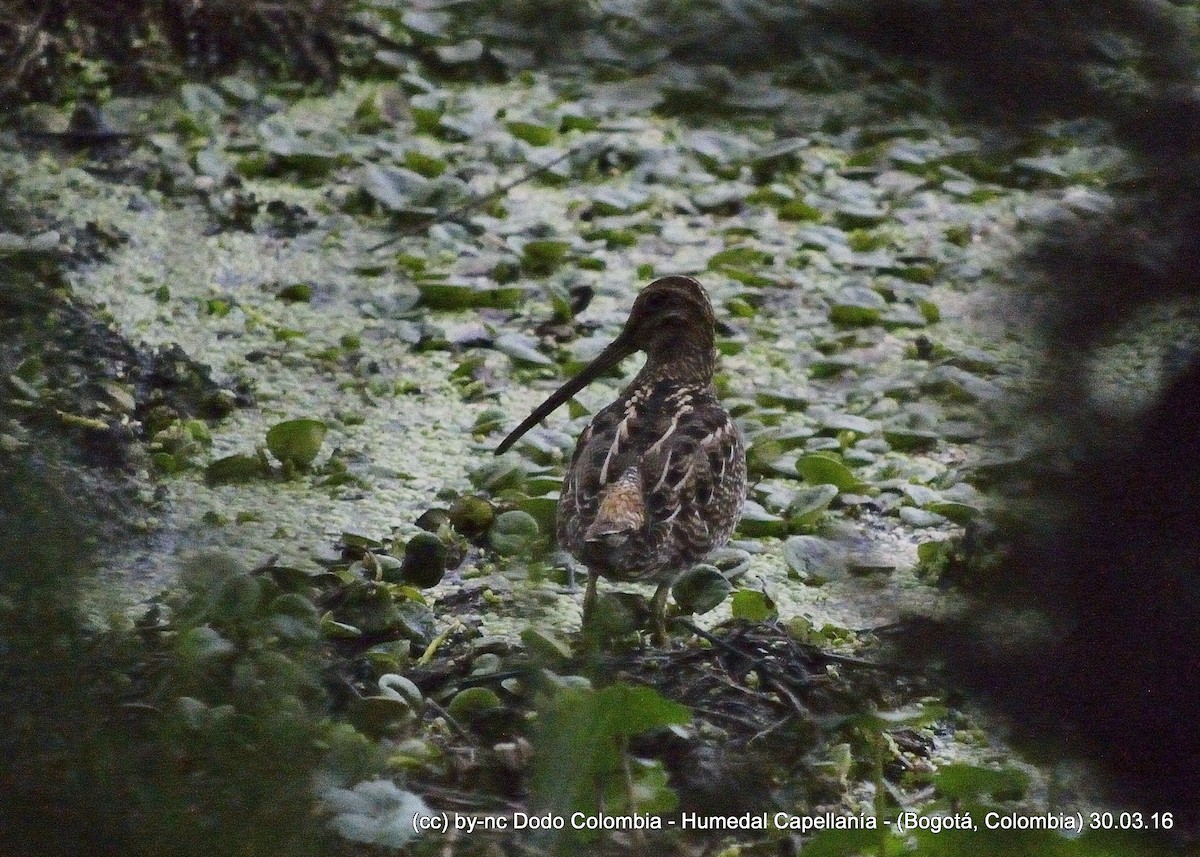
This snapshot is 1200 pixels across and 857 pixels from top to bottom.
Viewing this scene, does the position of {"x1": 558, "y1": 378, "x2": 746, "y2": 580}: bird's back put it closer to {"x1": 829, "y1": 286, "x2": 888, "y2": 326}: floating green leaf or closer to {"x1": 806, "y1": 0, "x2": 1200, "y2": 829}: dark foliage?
{"x1": 829, "y1": 286, "x2": 888, "y2": 326}: floating green leaf

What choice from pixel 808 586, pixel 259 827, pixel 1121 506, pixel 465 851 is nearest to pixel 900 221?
pixel 808 586

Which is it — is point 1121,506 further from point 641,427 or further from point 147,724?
point 641,427

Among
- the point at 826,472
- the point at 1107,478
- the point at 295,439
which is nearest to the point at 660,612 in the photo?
the point at 826,472

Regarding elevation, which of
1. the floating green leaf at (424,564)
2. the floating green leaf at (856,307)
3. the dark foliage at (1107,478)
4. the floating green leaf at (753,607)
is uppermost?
the dark foliage at (1107,478)

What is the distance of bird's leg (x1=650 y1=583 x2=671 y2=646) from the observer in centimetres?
357

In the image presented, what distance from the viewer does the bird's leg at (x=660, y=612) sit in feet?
11.7

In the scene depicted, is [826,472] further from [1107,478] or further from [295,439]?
[1107,478]

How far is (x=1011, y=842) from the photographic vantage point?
1.17 metres

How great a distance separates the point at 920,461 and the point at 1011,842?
351 cm

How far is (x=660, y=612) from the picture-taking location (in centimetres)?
362

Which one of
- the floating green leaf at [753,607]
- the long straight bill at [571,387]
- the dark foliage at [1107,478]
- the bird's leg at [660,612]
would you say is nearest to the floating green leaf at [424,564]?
the long straight bill at [571,387]

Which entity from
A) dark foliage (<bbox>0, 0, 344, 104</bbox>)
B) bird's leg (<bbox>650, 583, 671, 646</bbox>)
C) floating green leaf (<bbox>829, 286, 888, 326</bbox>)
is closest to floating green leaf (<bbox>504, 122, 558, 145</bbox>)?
dark foliage (<bbox>0, 0, 344, 104</bbox>)

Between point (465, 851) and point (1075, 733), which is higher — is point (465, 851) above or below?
below

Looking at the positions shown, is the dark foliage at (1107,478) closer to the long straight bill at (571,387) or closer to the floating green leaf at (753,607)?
the floating green leaf at (753,607)
